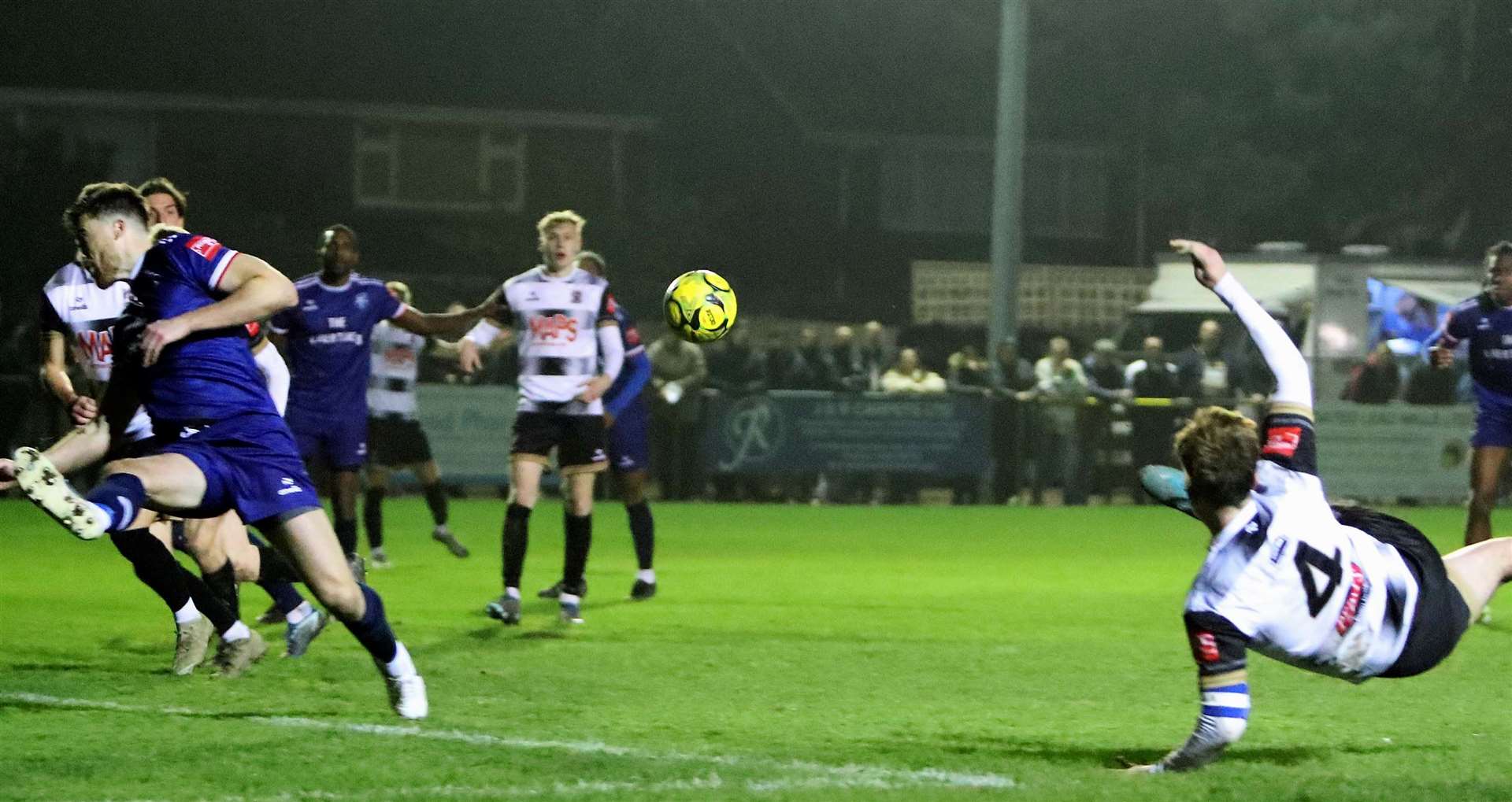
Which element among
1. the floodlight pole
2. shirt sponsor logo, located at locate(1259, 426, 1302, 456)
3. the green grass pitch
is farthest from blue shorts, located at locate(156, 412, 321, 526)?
the floodlight pole

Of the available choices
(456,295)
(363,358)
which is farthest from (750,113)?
(363,358)

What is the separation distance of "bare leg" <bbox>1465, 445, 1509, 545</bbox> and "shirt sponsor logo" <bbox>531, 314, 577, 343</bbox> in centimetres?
526

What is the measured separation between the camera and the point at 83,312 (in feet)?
33.4

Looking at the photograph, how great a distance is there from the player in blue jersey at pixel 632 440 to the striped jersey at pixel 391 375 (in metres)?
3.13

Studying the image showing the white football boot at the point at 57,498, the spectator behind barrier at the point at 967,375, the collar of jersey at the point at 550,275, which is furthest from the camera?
the spectator behind barrier at the point at 967,375

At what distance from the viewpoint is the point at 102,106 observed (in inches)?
1609

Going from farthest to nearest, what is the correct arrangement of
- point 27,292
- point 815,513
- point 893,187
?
point 893,187
point 27,292
point 815,513

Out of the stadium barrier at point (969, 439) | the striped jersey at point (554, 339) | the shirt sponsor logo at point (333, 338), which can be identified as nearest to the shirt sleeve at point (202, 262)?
the striped jersey at point (554, 339)

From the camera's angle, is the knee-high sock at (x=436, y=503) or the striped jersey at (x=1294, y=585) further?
the knee-high sock at (x=436, y=503)

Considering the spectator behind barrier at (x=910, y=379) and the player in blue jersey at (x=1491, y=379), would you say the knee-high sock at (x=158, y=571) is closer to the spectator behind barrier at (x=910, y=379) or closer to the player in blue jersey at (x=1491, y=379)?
the player in blue jersey at (x=1491, y=379)

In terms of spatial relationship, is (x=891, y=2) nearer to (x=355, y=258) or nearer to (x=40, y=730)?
(x=355, y=258)

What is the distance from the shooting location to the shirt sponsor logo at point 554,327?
1213 centimetres

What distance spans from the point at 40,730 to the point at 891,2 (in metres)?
43.9

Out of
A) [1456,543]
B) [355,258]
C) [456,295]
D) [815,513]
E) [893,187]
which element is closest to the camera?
[355,258]
